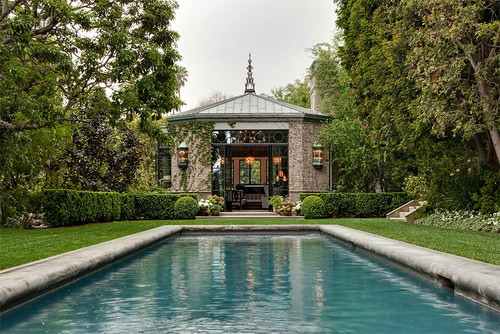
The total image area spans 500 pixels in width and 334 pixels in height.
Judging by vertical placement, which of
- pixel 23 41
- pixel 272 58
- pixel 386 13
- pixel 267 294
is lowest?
pixel 267 294

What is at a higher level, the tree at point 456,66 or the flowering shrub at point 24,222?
the tree at point 456,66

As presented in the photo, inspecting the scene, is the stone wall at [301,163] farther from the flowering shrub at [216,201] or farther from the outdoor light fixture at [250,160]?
the outdoor light fixture at [250,160]

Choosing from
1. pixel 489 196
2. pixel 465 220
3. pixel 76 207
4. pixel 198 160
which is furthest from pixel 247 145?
pixel 489 196

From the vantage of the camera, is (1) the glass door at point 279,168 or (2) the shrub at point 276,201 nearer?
(2) the shrub at point 276,201

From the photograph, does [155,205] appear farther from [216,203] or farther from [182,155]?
[182,155]

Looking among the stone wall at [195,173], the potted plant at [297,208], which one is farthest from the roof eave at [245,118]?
the potted plant at [297,208]

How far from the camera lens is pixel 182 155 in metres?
21.6

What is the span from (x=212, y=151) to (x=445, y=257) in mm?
15510

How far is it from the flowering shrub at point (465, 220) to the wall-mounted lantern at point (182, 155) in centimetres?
998

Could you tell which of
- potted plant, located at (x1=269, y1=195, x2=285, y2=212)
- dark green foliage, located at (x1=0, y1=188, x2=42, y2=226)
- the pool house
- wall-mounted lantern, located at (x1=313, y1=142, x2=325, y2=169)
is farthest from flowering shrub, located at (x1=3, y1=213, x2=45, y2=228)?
wall-mounted lantern, located at (x1=313, y1=142, x2=325, y2=169)

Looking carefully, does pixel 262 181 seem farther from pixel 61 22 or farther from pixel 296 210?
pixel 61 22

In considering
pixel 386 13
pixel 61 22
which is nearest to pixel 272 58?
pixel 386 13

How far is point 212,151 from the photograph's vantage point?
21.8m

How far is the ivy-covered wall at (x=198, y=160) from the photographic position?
70.9 ft
